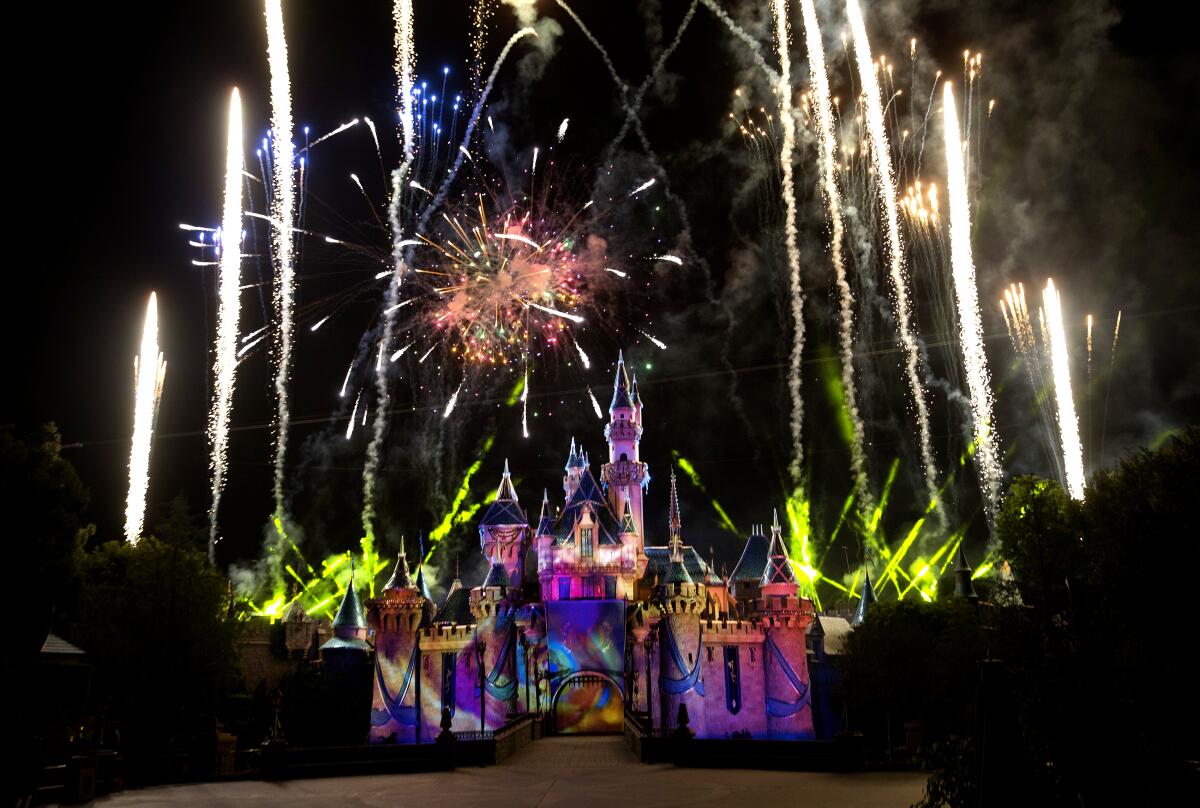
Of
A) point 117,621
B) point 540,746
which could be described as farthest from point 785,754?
point 117,621

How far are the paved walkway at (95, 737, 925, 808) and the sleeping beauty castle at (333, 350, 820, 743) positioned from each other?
23.4 metres

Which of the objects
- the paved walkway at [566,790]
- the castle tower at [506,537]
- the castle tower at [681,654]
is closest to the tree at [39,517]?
the paved walkway at [566,790]

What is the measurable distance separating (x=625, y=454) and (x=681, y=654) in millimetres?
16704

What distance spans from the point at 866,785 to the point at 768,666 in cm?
3228

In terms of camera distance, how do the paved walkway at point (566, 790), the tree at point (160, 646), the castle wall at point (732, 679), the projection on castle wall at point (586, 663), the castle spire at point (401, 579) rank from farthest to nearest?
the castle spire at point (401, 579) < the castle wall at point (732, 679) < the projection on castle wall at point (586, 663) < the tree at point (160, 646) < the paved walkway at point (566, 790)

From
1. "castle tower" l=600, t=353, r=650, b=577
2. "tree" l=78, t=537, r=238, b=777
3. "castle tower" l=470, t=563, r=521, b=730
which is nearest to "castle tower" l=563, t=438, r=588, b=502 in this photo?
"castle tower" l=600, t=353, r=650, b=577

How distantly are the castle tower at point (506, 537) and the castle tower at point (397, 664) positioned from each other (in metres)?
7.79

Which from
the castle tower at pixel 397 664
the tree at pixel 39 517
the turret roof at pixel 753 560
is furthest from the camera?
the turret roof at pixel 753 560

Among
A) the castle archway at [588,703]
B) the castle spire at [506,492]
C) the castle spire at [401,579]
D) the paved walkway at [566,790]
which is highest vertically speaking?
the castle spire at [506,492]

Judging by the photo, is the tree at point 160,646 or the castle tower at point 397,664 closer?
the tree at point 160,646

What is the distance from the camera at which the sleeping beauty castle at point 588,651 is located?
50688 millimetres

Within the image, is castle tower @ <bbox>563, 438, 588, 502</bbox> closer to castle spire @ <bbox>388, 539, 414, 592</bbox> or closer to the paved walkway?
castle spire @ <bbox>388, 539, 414, 592</bbox>

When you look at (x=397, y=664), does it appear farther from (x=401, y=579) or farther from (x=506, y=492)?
(x=506, y=492)

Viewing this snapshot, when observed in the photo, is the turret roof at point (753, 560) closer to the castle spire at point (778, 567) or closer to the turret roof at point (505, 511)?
the castle spire at point (778, 567)
